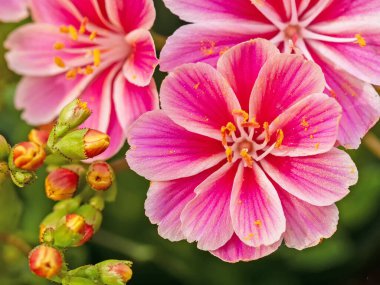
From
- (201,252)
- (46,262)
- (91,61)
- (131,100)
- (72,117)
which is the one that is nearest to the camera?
(46,262)

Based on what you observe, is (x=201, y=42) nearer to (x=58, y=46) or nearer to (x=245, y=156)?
(x=245, y=156)

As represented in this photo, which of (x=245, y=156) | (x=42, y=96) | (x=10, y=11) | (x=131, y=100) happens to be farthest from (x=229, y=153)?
(x=10, y=11)

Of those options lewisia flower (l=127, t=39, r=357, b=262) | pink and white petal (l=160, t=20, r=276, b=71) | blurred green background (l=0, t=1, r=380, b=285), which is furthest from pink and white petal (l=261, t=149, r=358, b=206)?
blurred green background (l=0, t=1, r=380, b=285)

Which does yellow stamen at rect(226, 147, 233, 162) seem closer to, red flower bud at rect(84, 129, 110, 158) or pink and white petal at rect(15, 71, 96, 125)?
red flower bud at rect(84, 129, 110, 158)

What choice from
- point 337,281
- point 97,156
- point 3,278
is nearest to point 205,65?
point 97,156

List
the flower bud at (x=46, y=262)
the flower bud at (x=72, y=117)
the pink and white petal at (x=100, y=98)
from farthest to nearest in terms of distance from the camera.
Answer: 1. the pink and white petal at (x=100, y=98)
2. the flower bud at (x=72, y=117)
3. the flower bud at (x=46, y=262)

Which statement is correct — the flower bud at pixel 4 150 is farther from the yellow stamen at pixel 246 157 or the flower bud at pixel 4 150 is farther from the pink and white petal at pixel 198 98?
the yellow stamen at pixel 246 157

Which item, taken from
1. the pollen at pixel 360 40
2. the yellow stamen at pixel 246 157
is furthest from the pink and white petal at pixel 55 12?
the pollen at pixel 360 40
